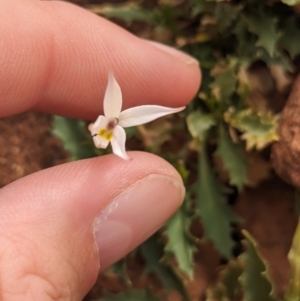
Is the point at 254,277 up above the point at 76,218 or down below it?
below

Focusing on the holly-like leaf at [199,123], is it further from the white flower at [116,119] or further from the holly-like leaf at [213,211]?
the white flower at [116,119]

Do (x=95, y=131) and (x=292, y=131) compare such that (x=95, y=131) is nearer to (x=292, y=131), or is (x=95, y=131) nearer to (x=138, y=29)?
(x=292, y=131)

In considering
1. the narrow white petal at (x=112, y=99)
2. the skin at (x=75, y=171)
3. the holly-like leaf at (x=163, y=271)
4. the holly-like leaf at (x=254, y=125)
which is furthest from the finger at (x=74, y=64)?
the holly-like leaf at (x=163, y=271)

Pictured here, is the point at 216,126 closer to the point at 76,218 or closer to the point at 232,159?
the point at 232,159

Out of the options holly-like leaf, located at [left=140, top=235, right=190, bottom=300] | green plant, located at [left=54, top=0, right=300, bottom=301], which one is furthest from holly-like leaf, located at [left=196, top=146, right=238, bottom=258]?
holly-like leaf, located at [left=140, top=235, right=190, bottom=300]

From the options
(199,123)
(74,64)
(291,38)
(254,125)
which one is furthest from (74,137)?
(291,38)
